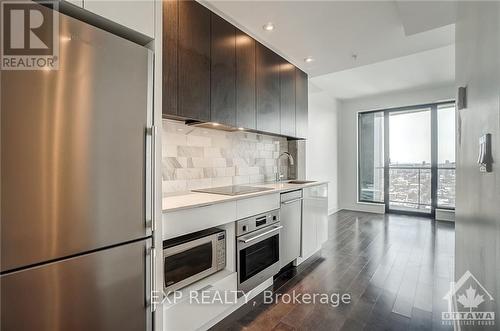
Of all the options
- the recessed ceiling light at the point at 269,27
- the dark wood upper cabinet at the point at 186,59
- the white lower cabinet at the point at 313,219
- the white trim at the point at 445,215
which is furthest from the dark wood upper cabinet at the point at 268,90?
the white trim at the point at 445,215

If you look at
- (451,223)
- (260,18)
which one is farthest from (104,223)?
(451,223)

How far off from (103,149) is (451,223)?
6.30 meters

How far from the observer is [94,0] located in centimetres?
114

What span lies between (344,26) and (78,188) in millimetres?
2614

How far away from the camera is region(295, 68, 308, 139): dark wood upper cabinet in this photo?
11.3 ft

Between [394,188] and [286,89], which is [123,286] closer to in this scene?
[286,89]

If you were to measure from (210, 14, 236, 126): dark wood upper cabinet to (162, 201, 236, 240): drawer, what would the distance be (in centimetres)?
80

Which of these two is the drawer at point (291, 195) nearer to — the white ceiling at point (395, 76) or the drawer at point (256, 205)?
the drawer at point (256, 205)

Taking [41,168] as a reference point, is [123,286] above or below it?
below

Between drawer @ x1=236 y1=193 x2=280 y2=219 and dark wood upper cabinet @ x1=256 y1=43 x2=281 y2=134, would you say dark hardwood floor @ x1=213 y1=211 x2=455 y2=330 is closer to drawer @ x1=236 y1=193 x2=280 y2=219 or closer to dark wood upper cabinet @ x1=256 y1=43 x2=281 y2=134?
drawer @ x1=236 y1=193 x2=280 y2=219

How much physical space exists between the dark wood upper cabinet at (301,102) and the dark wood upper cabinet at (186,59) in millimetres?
1725

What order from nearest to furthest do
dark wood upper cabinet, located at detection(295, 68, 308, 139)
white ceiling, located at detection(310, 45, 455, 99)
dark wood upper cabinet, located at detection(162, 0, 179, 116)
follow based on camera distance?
dark wood upper cabinet, located at detection(162, 0, 179, 116)
dark wood upper cabinet, located at detection(295, 68, 308, 139)
white ceiling, located at detection(310, 45, 455, 99)

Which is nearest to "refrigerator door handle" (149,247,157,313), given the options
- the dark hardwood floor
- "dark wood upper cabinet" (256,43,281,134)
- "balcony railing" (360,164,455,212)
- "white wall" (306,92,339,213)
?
the dark hardwood floor

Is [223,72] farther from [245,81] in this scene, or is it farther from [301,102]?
[301,102]
